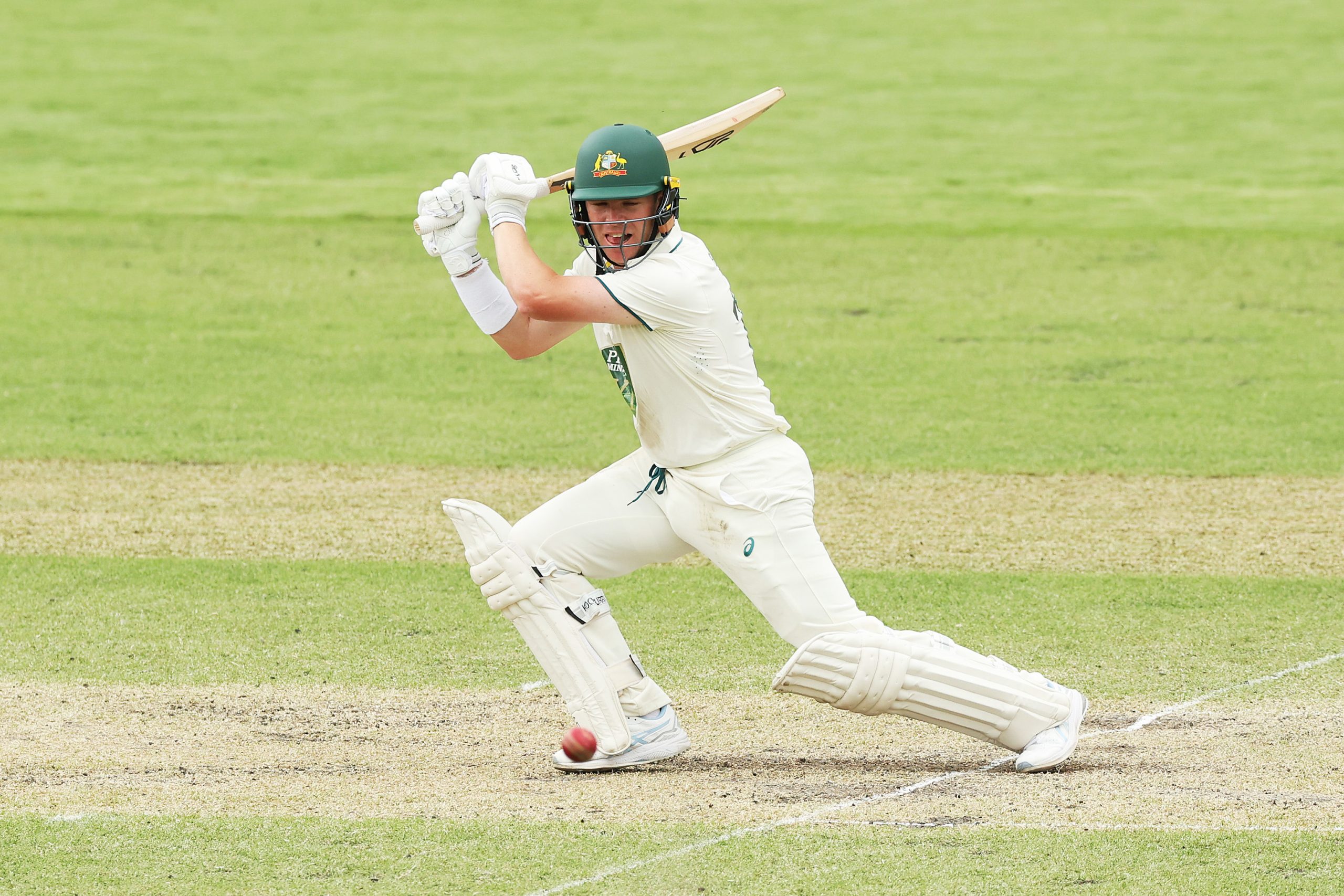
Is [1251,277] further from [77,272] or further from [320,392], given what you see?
[77,272]

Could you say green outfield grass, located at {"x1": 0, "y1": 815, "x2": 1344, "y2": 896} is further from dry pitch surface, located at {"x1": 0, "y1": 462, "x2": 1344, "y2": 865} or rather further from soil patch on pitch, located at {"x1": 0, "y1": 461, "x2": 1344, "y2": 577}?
soil patch on pitch, located at {"x1": 0, "y1": 461, "x2": 1344, "y2": 577}

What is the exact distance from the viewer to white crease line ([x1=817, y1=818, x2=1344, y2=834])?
4.77 m

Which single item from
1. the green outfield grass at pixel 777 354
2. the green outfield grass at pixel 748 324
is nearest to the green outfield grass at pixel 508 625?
the green outfield grass at pixel 748 324

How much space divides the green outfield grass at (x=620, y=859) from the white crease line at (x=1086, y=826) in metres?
0.04

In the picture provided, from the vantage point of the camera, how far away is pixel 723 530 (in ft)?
17.7

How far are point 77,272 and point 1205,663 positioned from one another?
462 inches

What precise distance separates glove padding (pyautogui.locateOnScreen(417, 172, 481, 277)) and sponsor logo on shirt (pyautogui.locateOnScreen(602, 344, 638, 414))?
0.51m

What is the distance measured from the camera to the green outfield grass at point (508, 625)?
665cm

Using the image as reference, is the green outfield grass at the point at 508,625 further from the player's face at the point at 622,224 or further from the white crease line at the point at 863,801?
the player's face at the point at 622,224

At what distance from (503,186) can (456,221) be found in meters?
0.18

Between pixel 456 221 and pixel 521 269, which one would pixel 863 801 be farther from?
pixel 456 221

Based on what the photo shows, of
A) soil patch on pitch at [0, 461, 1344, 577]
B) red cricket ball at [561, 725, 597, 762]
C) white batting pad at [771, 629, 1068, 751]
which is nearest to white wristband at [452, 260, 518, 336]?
red cricket ball at [561, 725, 597, 762]

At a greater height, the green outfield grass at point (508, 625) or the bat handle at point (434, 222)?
the bat handle at point (434, 222)

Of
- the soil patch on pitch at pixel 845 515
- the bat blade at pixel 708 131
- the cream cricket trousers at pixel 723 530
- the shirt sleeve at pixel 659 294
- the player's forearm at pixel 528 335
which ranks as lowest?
the soil patch on pitch at pixel 845 515
